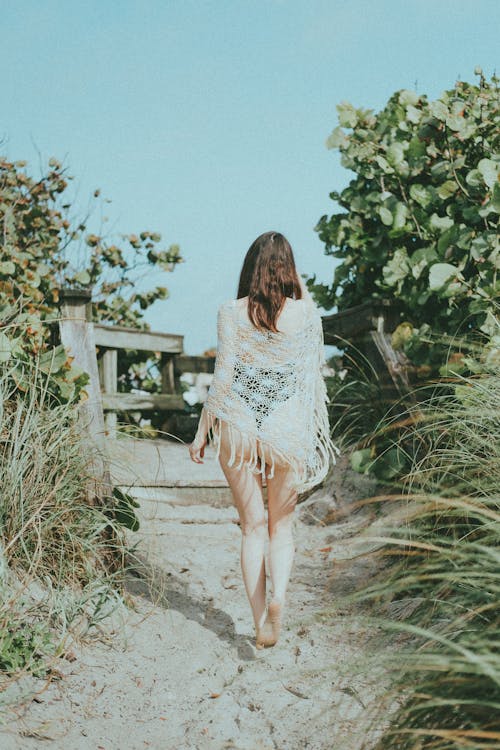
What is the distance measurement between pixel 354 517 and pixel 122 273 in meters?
5.33

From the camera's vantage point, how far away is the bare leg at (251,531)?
4.21m

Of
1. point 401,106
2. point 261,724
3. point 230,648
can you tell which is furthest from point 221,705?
point 401,106

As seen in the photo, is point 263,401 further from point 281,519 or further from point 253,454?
point 281,519

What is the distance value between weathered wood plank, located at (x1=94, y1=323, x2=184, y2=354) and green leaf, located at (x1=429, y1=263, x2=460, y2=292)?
459 cm

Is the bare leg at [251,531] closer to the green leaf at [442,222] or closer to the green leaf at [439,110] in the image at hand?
the green leaf at [442,222]

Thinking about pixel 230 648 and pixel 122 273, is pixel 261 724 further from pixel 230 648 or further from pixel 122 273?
pixel 122 273

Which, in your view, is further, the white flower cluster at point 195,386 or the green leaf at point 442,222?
the white flower cluster at point 195,386

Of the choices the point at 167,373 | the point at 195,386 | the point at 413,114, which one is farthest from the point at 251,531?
the point at 195,386

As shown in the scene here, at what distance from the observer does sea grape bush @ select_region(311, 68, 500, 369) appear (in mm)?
5469

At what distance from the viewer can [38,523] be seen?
13.2 ft

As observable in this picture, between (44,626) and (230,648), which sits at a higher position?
(44,626)

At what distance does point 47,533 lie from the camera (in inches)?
164

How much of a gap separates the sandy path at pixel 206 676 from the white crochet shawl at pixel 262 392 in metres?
0.83

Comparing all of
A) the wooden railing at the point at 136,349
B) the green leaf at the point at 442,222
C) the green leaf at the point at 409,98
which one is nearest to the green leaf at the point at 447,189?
the green leaf at the point at 442,222
